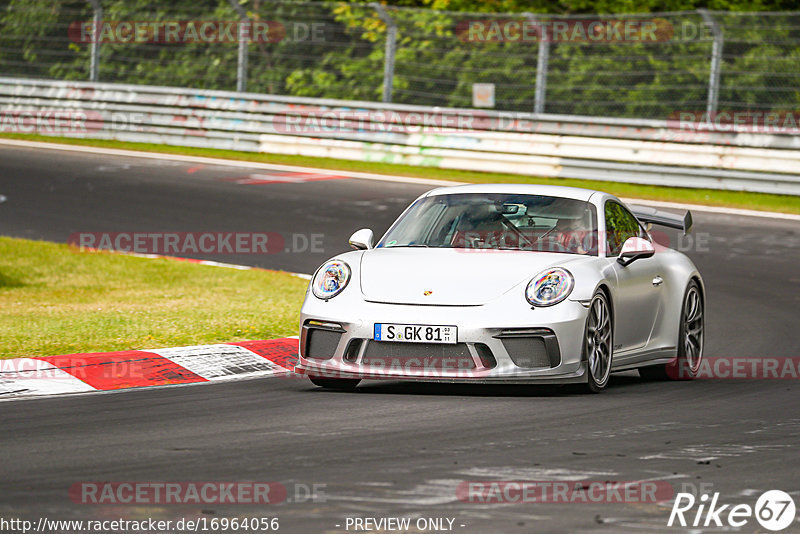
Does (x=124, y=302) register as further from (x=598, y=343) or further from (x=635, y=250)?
(x=598, y=343)

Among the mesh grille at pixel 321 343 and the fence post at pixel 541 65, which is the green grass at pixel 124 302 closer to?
the mesh grille at pixel 321 343

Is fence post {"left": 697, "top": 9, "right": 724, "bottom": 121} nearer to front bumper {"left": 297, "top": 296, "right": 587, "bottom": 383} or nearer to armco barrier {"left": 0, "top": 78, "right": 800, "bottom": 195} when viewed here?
armco barrier {"left": 0, "top": 78, "right": 800, "bottom": 195}

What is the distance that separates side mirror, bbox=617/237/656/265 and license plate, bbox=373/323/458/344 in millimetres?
1532

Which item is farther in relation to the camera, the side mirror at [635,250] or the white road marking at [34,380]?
the side mirror at [635,250]

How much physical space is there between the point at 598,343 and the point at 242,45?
1777 centimetres

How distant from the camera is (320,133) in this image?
24406mm

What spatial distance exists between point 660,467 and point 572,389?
2.46 metres

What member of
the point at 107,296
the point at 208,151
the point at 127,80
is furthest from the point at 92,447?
the point at 127,80

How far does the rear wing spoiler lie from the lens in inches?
399

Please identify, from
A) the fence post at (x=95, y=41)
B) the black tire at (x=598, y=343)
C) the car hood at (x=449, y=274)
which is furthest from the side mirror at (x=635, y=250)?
the fence post at (x=95, y=41)

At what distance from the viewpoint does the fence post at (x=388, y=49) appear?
23797 mm

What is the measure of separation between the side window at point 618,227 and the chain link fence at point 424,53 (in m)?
11.8

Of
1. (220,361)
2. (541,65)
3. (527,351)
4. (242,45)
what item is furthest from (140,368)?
(242,45)

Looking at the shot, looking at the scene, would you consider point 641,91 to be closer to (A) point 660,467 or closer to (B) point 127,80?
(B) point 127,80
